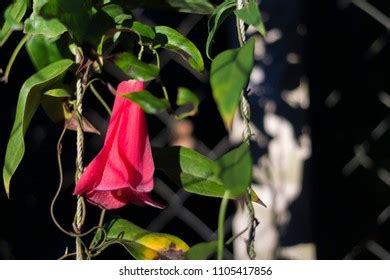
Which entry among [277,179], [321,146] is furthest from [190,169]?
[321,146]

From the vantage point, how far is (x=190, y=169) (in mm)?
580

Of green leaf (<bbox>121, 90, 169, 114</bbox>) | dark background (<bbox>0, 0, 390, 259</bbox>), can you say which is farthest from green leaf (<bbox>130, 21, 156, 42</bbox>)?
dark background (<bbox>0, 0, 390, 259</bbox>)

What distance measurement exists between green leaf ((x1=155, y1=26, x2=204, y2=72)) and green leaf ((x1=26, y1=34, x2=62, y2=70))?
0.08 meters

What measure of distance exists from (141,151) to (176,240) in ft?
0.25

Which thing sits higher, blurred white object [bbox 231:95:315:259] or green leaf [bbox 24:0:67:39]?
green leaf [bbox 24:0:67:39]

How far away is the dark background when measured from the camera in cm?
109

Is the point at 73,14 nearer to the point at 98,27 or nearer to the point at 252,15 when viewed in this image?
the point at 98,27

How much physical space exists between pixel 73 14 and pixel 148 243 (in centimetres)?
18

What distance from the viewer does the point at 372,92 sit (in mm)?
1458

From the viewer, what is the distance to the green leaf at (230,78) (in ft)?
1.38

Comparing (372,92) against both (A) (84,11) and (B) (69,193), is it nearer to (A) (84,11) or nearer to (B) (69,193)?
(B) (69,193)

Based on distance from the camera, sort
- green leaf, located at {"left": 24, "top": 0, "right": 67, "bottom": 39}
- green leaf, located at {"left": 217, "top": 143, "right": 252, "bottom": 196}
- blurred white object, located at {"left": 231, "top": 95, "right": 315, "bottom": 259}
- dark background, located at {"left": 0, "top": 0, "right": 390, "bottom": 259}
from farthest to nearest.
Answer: dark background, located at {"left": 0, "top": 0, "right": 390, "bottom": 259} < blurred white object, located at {"left": 231, "top": 95, "right": 315, "bottom": 259} < green leaf, located at {"left": 24, "top": 0, "right": 67, "bottom": 39} < green leaf, located at {"left": 217, "top": 143, "right": 252, "bottom": 196}

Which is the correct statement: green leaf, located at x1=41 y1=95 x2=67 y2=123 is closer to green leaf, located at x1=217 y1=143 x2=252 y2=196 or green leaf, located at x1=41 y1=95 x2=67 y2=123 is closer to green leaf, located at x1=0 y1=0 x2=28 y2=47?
green leaf, located at x1=0 y1=0 x2=28 y2=47
